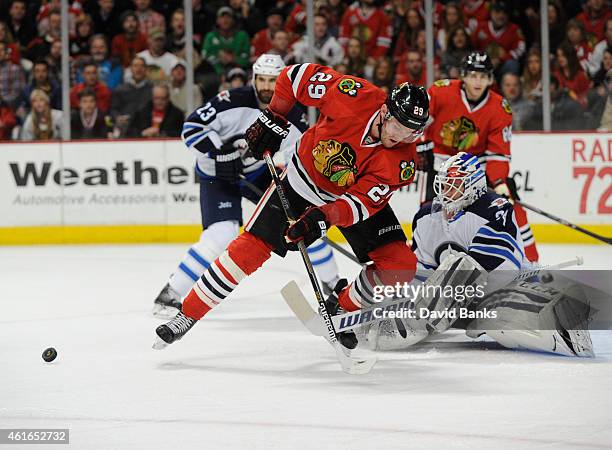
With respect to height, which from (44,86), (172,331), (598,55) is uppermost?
(598,55)

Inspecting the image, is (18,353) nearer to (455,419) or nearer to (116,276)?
(455,419)

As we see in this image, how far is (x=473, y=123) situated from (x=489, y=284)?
71.0 inches

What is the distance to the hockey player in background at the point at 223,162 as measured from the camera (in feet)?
16.8

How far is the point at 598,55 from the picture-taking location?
26.3ft

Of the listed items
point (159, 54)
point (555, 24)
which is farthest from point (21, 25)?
point (555, 24)

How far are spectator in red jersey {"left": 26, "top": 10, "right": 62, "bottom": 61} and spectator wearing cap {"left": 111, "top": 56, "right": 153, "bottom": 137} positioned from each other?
559 millimetres

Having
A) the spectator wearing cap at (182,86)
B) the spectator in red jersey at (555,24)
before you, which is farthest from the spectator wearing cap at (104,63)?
the spectator in red jersey at (555,24)

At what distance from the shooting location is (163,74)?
8.34m

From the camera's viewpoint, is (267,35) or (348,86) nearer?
(348,86)

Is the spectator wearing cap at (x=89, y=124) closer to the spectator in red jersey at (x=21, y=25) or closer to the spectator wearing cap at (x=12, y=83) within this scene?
the spectator wearing cap at (x=12, y=83)

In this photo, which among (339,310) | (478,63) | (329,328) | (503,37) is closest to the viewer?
(329,328)

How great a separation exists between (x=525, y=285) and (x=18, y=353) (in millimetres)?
1859

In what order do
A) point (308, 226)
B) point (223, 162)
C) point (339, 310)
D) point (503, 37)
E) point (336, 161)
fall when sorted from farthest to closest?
point (503, 37) → point (223, 162) → point (339, 310) → point (336, 161) → point (308, 226)

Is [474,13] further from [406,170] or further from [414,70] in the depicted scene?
[406,170]
